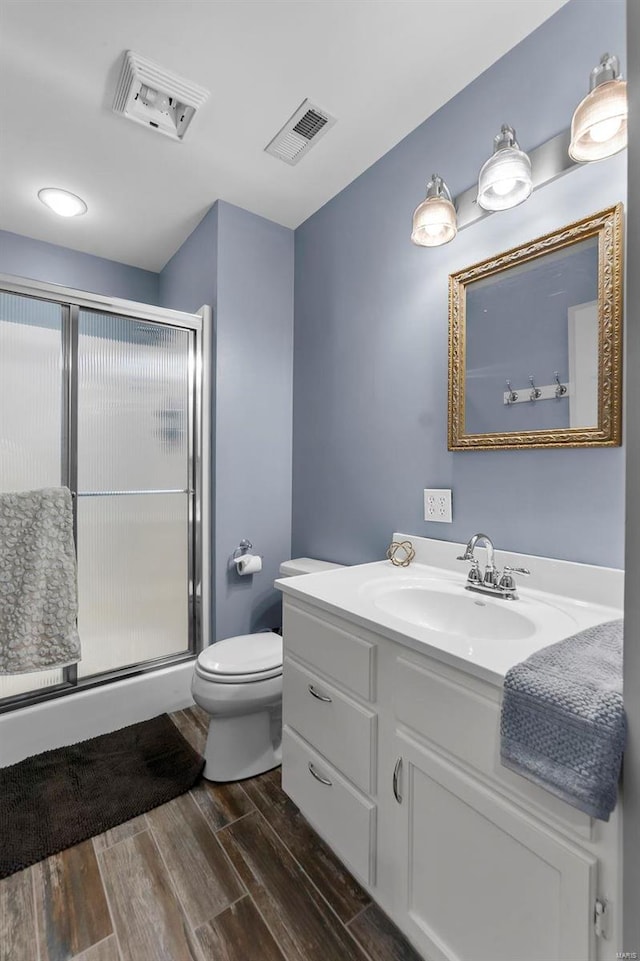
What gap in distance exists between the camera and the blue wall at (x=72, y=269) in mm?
2408

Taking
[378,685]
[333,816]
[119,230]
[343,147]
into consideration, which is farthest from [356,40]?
[333,816]

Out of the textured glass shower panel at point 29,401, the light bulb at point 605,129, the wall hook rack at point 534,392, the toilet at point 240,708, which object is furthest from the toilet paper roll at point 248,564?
the light bulb at point 605,129

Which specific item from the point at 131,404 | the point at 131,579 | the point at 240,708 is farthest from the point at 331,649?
the point at 131,404

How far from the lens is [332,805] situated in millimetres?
1170

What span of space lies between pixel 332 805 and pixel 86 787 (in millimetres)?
1004

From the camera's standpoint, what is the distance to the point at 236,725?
1.61 meters

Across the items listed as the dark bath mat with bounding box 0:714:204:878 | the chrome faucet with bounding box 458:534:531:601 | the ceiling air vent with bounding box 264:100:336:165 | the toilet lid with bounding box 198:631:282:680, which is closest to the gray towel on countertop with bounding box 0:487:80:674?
the dark bath mat with bounding box 0:714:204:878

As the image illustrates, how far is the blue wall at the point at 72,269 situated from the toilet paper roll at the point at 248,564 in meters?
1.67

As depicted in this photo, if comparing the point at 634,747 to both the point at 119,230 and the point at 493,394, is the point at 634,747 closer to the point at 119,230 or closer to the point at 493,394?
the point at 493,394

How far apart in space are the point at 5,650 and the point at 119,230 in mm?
2238

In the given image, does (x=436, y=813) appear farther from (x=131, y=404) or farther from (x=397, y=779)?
(x=131, y=404)

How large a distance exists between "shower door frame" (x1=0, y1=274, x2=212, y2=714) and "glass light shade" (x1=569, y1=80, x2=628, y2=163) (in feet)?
5.35

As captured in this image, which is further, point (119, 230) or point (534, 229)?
point (119, 230)

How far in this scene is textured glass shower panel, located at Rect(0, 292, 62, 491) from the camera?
1683 millimetres
